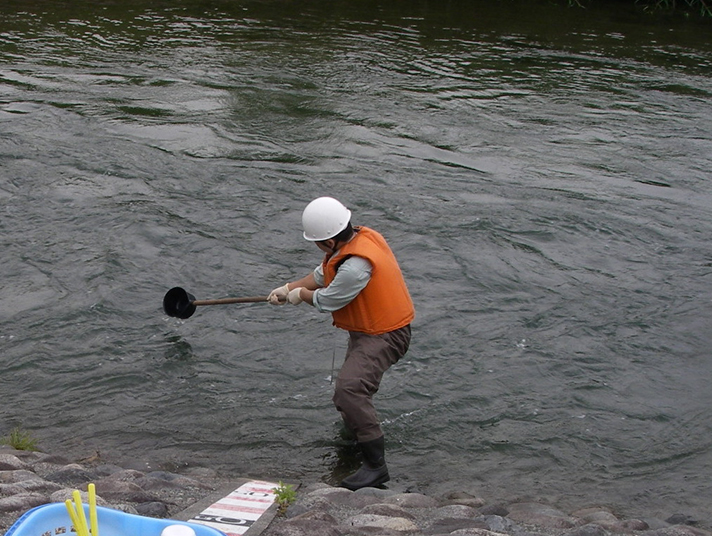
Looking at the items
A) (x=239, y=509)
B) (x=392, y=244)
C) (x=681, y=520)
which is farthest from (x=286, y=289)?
(x=392, y=244)

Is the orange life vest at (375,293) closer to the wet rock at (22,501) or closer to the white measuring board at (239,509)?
the white measuring board at (239,509)

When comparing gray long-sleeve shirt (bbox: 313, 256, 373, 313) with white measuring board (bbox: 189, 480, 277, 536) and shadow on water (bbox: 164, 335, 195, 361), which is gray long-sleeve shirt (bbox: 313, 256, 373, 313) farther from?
shadow on water (bbox: 164, 335, 195, 361)

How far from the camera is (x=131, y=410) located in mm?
6824

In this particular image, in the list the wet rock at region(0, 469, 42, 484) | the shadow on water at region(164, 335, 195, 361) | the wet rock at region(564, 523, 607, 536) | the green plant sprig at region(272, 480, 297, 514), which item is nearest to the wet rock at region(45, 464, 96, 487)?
the wet rock at region(0, 469, 42, 484)

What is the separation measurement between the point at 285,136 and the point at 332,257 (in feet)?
23.4

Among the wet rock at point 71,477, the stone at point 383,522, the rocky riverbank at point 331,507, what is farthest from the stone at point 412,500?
the wet rock at point 71,477

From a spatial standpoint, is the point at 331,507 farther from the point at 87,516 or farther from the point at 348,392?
the point at 87,516

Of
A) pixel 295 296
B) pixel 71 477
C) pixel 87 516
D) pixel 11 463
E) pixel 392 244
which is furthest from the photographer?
pixel 392 244

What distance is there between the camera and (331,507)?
499 cm

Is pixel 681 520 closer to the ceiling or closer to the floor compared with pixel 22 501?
closer to the floor

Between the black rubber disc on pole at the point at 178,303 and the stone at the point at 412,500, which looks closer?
the stone at the point at 412,500

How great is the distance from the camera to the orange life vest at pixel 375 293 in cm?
581

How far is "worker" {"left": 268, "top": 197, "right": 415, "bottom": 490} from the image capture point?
18.8 ft

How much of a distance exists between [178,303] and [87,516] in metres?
4.39
